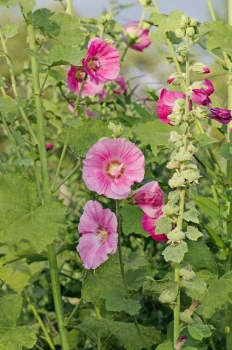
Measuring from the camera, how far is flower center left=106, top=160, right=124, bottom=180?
1.22 metres

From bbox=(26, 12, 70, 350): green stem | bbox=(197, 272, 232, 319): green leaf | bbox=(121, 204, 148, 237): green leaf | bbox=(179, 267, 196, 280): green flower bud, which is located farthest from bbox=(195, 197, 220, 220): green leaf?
bbox=(179, 267, 196, 280): green flower bud

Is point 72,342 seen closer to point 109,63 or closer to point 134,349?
point 134,349

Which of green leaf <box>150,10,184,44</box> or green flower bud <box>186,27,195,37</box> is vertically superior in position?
green flower bud <box>186,27,195,37</box>

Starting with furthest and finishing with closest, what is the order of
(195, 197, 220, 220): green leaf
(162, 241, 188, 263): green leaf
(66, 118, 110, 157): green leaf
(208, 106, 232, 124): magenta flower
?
1. (195, 197, 220, 220): green leaf
2. (66, 118, 110, 157): green leaf
3. (208, 106, 232, 124): magenta flower
4. (162, 241, 188, 263): green leaf

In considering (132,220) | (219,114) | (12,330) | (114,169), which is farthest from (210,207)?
(12,330)

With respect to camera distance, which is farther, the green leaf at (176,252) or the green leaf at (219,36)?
the green leaf at (219,36)

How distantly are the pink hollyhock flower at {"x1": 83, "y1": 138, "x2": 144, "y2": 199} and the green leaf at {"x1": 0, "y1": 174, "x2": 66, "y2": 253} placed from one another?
8cm

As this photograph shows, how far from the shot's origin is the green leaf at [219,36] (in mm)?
1481

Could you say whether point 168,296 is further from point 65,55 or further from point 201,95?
point 65,55

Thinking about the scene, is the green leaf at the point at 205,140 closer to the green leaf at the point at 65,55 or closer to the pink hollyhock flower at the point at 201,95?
the pink hollyhock flower at the point at 201,95

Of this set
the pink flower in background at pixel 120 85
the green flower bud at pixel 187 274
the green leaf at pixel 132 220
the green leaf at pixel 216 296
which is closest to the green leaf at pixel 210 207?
the green leaf at pixel 132 220

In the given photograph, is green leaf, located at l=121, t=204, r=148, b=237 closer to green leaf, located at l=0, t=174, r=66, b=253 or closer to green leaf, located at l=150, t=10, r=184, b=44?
green leaf, located at l=0, t=174, r=66, b=253

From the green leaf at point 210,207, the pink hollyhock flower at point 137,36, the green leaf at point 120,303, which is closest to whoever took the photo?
the green leaf at point 120,303

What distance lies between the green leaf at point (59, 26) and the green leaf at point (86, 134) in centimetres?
17
